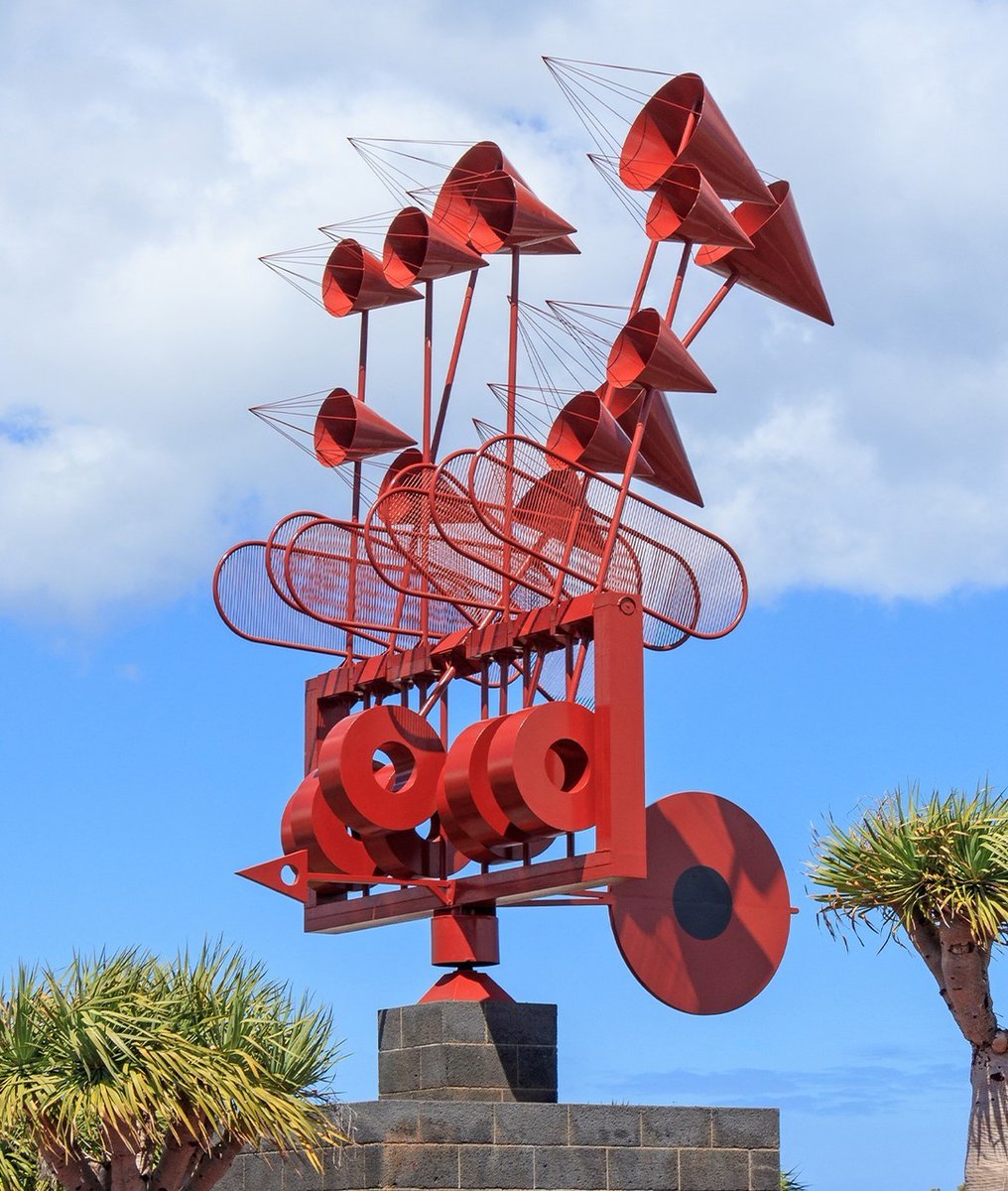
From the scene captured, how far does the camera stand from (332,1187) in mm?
21000

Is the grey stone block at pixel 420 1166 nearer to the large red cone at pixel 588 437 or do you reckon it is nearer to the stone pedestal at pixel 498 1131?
the stone pedestal at pixel 498 1131

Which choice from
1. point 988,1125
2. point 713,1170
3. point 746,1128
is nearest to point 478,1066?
point 713,1170

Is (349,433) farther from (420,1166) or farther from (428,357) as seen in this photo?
(420,1166)

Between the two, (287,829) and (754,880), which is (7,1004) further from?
(754,880)

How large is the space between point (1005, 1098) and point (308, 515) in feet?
29.9

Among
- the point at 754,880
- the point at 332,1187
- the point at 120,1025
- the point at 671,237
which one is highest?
the point at 671,237

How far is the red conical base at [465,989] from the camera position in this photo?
22.7 meters

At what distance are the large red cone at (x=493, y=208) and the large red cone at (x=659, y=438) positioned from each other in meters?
1.83

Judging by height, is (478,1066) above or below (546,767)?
below

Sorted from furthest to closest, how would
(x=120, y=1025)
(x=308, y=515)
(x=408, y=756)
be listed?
(x=308, y=515) → (x=408, y=756) → (x=120, y=1025)

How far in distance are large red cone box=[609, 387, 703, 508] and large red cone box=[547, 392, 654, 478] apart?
93 cm

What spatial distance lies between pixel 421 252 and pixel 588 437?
Answer: 135 inches

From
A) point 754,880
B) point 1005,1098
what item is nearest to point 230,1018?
point 754,880

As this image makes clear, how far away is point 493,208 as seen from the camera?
2480cm
